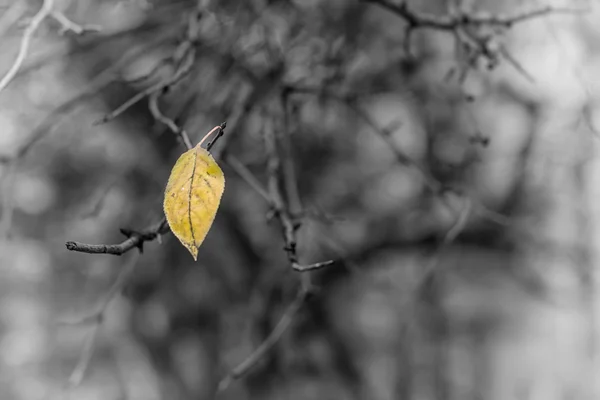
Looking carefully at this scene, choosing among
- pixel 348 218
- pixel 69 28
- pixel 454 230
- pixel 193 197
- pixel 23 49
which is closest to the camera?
pixel 193 197

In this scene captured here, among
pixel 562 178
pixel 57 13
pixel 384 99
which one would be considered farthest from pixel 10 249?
pixel 562 178

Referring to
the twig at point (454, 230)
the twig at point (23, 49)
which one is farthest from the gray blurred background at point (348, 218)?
the twig at point (23, 49)

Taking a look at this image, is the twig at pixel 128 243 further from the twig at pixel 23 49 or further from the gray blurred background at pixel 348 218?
the gray blurred background at pixel 348 218

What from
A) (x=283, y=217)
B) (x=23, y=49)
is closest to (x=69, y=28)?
(x=23, y=49)

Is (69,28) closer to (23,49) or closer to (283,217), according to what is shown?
(23,49)

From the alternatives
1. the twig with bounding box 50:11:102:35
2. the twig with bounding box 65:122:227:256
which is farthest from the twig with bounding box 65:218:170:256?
the twig with bounding box 50:11:102:35

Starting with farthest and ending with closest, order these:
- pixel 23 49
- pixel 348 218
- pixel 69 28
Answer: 1. pixel 348 218
2. pixel 69 28
3. pixel 23 49

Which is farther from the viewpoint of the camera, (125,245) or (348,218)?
(348,218)
